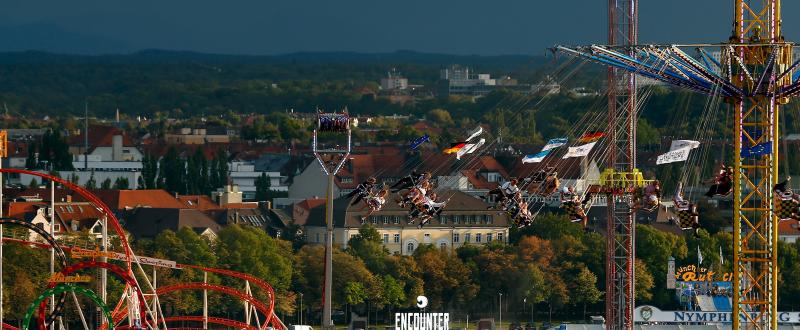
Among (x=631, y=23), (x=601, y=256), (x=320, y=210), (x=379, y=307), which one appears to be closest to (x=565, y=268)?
(x=601, y=256)

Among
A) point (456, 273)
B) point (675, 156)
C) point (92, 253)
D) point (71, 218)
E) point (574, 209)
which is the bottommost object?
point (456, 273)

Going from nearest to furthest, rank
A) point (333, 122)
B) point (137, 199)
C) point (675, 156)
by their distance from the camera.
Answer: point (675, 156) → point (333, 122) → point (137, 199)

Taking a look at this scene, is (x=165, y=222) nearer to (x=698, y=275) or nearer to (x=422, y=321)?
(x=698, y=275)

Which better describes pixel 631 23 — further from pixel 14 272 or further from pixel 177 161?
pixel 177 161

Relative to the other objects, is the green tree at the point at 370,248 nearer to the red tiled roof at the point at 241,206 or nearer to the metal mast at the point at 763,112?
the red tiled roof at the point at 241,206

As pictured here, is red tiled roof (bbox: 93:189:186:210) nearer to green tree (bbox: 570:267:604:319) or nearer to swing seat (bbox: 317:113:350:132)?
green tree (bbox: 570:267:604:319)

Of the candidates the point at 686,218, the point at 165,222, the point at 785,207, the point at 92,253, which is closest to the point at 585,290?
the point at 165,222
